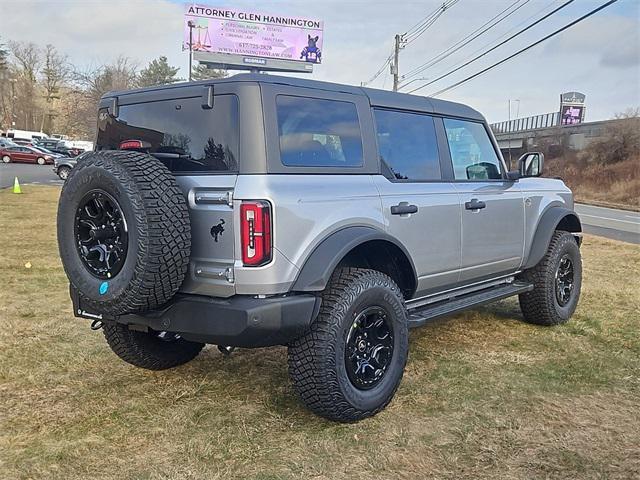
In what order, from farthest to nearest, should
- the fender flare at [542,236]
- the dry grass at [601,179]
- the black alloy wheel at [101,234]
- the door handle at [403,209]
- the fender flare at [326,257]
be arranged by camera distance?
the dry grass at [601,179]
the fender flare at [542,236]
the door handle at [403,209]
the fender flare at [326,257]
the black alloy wheel at [101,234]

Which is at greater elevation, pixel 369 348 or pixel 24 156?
pixel 24 156

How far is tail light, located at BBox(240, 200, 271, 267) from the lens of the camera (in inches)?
120

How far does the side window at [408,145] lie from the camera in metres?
4.10

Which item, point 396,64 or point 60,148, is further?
point 60,148

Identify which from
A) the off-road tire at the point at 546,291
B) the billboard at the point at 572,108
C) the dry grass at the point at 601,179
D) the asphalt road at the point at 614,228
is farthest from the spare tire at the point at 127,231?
the billboard at the point at 572,108

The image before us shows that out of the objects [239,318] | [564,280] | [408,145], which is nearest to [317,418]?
[239,318]

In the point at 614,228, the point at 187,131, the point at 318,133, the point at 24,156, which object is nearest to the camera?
the point at 187,131

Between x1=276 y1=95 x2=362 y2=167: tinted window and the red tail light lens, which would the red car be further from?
x1=276 y1=95 x2=362 y2=167: tinted window

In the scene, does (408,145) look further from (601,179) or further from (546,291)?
(601,179)

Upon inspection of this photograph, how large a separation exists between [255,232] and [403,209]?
4.08ft

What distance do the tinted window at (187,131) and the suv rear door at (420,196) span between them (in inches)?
42.0

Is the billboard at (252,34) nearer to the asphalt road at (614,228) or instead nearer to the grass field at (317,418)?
the asphalt road at (614,228)

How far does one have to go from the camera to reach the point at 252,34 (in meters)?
34.5

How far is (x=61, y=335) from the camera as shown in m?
5.04
